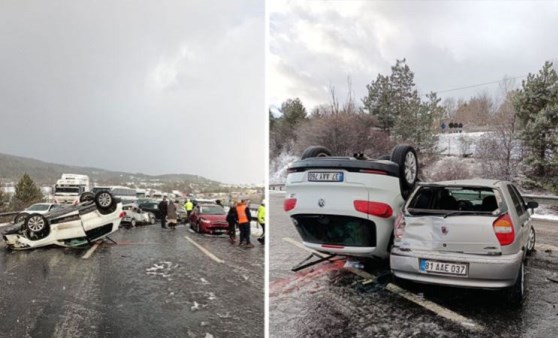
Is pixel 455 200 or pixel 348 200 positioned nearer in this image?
pixel 348 200

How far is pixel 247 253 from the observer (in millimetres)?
2035

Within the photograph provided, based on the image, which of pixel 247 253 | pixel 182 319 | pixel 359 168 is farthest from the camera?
pixel 247 253

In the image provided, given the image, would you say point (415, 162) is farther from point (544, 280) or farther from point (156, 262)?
point (156, 262)

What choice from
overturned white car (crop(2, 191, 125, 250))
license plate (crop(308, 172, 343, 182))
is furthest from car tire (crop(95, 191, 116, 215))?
license plate (crop(308, 172, 343, 182))

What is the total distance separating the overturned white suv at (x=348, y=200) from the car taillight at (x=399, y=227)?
4 cm

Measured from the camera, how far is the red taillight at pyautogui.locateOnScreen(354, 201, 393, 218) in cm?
176

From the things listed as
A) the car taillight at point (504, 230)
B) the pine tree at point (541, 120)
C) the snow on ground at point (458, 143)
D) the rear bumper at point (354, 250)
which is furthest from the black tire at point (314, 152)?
the pine tree at point (541, 120)

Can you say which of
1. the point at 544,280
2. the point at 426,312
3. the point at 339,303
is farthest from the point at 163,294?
the point at 544,280

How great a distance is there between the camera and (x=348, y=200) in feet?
5.76

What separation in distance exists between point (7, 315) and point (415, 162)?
1.94 meters

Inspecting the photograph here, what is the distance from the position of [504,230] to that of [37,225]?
6.36 feet

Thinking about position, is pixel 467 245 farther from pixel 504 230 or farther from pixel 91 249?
pixel 91 249

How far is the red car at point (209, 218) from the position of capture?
6.38 feet

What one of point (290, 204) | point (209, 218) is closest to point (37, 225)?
point (209, 218)
